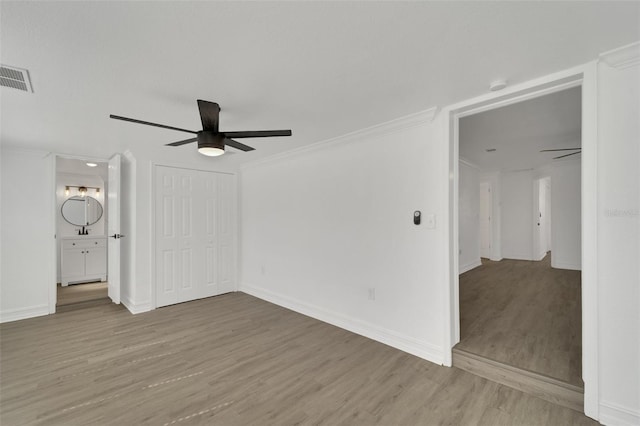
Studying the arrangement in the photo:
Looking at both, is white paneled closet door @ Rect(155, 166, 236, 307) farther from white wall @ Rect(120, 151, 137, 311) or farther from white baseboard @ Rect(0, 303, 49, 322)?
white baseboard @ Rect(0, 303, 49, 322)

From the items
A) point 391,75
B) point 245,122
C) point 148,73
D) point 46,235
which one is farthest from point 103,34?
point 46,235

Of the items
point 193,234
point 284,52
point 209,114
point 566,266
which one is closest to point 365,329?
point 209,114

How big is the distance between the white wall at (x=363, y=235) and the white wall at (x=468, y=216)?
3.46 metres

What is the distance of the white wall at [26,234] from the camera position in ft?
A: 12.6

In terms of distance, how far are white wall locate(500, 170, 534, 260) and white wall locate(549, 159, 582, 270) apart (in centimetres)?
70

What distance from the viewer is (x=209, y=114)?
2.11 m

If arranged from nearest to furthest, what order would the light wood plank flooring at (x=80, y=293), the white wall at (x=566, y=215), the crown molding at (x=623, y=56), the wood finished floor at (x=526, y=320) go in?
the crown molding at (x=623, y=56) → the wood finished floor at (x=526, y=320) → the light wood plank flooring at (x=80, y=293) → the white wall at (x=566, y=215)

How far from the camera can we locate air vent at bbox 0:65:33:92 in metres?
1.82

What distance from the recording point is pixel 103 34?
1.50m

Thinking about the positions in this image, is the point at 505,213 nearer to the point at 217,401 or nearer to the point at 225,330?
the point at 225,330

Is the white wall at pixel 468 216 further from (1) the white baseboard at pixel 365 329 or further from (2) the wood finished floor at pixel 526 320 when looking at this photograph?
(1) the white baseboard at pixel 365 329

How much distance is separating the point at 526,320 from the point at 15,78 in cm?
530

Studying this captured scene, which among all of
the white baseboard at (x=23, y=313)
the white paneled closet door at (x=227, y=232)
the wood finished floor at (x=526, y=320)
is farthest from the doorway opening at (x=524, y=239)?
the white baseboard at (x=23, y=313)

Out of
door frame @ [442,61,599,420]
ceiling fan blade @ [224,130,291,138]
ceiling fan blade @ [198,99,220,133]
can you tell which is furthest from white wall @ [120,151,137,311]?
door frame @ [442,61,599,420]
